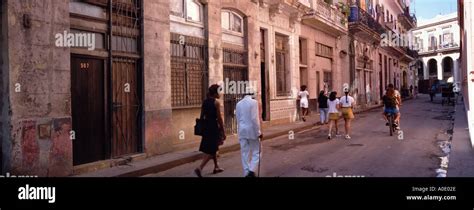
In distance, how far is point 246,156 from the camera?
24.1ft

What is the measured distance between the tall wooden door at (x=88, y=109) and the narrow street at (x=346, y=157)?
4.47 ft

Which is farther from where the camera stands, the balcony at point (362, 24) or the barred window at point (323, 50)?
the balcony at point (362, 24)

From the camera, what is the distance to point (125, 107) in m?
9.55

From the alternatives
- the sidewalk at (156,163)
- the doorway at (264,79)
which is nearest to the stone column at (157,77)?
the sidewalk at (156,163)

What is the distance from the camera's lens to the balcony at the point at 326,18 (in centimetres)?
2059

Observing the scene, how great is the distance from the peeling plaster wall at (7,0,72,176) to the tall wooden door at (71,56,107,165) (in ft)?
1.18

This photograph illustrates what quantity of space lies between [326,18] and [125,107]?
15.3 meters

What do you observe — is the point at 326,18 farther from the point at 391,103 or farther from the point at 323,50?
the point at 391,103

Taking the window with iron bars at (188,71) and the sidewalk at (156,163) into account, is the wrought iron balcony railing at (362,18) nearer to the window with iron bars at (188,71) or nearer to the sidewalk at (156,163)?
the sidewalk at (156,163)

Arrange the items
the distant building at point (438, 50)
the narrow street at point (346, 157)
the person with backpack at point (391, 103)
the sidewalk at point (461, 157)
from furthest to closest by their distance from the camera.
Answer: the distant building at point (438, 50)
the person with backpack at point (391, 103)
the narrow street at point (346, 157)
the sidewalk at point (461, 157)

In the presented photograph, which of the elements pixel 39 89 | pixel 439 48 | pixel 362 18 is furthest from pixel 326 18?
pixel 439 48

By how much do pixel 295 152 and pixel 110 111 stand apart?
4.71 metres
